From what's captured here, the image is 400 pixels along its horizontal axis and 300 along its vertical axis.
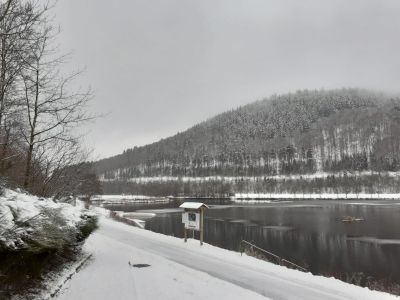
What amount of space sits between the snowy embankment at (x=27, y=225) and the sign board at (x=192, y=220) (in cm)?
1298

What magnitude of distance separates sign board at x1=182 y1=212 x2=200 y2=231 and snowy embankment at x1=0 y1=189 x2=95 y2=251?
13.0 metres

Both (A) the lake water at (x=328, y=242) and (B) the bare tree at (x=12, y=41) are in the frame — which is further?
(A) the lake water at (x=328, y=242)

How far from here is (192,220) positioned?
75.5 feet

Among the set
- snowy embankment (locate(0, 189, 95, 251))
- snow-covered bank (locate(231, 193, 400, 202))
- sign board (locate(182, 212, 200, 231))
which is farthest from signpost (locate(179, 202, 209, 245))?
snow-covered bank (locate(231, 193, 400, 202))

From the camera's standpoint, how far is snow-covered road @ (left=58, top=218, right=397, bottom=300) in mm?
10359

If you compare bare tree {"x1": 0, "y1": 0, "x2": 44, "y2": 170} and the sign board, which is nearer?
bare tree {"x1": 0, "y1": 0, "x2": 44, "y2": 170}

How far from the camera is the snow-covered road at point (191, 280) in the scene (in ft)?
34.0

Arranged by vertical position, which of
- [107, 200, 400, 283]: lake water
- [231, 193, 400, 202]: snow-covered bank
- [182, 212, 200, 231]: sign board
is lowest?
[107, 200, 400, 283]: lake water

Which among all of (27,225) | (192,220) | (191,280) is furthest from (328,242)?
(27,225)

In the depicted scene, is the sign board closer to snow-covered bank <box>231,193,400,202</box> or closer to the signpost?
the signpost

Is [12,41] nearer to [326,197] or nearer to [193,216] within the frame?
[193,216]

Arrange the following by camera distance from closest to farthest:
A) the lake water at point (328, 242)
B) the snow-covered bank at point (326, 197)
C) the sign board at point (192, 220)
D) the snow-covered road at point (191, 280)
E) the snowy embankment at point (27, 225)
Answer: the snowy embankment at point (27, 225), the snow-covered road at point (191, 280), the sign board at point (192, 220), the lake water at point (328, 242), the snow-covered bank at point (326, 197)

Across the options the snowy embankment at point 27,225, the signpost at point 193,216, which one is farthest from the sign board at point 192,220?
the snowy embankment at point 27,225

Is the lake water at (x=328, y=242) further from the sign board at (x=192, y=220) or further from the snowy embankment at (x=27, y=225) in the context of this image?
the snowy embankment at (x=27, y=225)
